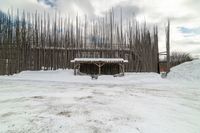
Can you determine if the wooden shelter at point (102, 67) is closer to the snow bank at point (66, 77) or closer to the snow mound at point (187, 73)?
the snow bank at point (66, 77)

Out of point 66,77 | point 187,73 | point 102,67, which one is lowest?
point 66,77

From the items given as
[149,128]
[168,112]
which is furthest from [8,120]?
[168,112]

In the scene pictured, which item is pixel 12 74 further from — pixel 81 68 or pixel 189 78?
pixel 189 78

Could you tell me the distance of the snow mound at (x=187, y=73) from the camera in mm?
11477

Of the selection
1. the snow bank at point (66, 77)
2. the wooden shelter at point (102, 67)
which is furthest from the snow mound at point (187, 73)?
the wooden shelter at point (102, 67)

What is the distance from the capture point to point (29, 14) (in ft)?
49.2

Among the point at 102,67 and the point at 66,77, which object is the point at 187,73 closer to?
the point at 102,67

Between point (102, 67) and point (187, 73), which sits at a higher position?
point (102, 67)

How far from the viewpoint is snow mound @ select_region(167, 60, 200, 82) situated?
11477 mm

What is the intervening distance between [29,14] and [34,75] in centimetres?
594

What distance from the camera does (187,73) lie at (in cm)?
1227

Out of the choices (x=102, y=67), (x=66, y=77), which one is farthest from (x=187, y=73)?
(x=66, y=77)

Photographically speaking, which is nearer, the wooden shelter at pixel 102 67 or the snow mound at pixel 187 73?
the snow mound at pixel 187 73

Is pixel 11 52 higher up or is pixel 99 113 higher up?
pixel 11 52
